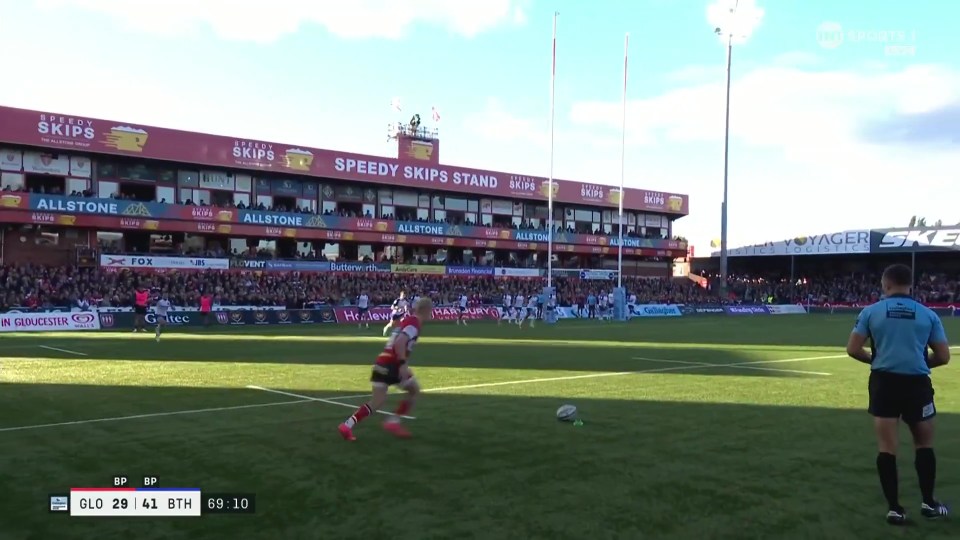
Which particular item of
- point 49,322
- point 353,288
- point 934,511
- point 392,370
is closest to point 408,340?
point 392,370

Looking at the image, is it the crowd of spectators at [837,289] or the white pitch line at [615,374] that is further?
the crowd of spectators at [837,289]

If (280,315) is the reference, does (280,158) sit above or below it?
above

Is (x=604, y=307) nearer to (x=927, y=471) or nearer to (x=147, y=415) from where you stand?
(x=147, y=415)

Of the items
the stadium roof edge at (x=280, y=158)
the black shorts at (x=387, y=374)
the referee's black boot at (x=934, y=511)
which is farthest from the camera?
the stadium roof edge at (x=280, y=158)

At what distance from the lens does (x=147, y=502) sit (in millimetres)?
6312

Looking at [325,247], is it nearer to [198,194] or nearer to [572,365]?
[198,194]

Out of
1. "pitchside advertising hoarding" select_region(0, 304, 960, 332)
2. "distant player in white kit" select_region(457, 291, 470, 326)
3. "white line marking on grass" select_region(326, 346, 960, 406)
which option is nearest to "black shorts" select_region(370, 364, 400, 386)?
"white line marking on grass" select_region(326, 346, 960, 406)

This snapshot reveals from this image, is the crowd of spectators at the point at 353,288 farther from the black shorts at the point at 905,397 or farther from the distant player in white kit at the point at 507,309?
the black shorts at the point at 905,397

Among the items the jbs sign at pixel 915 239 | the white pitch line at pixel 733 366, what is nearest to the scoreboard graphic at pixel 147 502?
the white pitch line at pixel 733 366

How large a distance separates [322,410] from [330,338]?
16586mm

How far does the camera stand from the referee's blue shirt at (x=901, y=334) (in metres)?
5.99

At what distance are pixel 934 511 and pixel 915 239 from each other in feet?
205

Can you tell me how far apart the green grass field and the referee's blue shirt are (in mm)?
1304

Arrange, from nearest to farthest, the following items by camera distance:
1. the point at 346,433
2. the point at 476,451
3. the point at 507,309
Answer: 1. the point at 476,451
2. the point at 346,433
3. the point at 507,309
